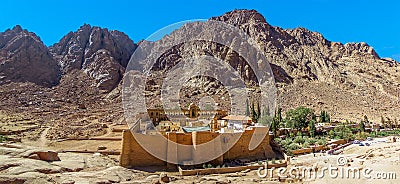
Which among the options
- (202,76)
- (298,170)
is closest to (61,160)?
(298,170)

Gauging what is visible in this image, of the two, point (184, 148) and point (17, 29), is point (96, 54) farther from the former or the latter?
point (184, 148)

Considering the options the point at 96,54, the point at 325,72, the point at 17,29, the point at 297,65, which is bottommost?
the point at 325,72

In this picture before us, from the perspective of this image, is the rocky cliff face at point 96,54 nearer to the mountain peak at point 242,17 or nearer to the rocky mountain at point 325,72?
the mountain peak at point 242,17

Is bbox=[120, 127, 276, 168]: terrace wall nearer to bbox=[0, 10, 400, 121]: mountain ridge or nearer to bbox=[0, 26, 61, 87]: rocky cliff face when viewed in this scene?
bbox=[0, 10, 400, 121]: mountain ridge

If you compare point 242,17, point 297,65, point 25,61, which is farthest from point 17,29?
point 297,65

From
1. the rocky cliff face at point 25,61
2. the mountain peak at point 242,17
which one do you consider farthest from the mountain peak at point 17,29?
the mountain peak at point 242,17

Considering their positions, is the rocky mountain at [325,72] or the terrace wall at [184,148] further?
the rocky mountain at [325,72]
